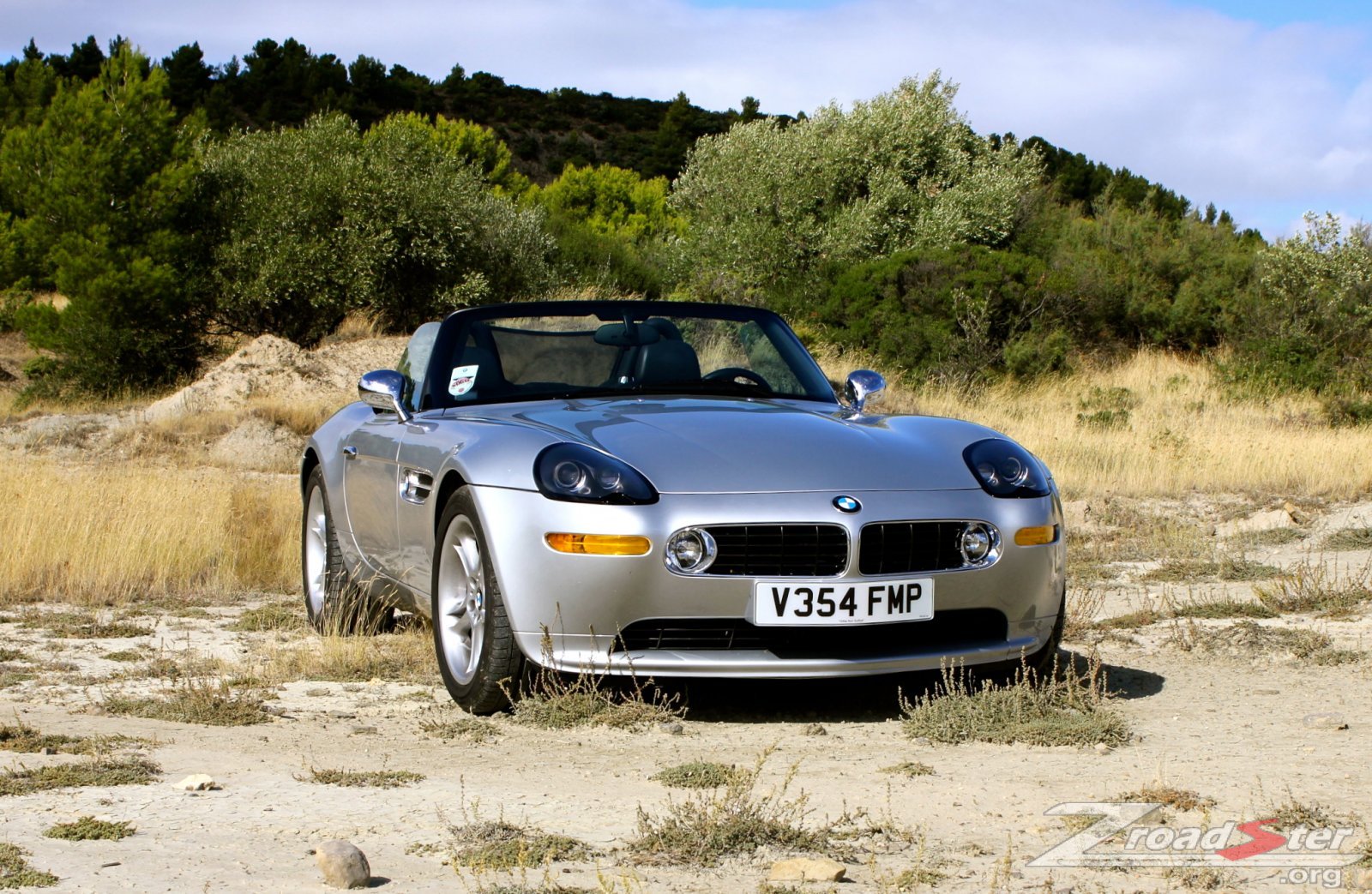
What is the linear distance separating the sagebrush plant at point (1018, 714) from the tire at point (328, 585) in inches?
107

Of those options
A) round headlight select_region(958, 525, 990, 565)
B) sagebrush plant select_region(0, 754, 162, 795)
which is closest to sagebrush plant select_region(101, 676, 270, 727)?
sagebrush plant select_region(0, 754, 162, 795)

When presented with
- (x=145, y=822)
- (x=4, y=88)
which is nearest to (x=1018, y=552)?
(x=145, y=822)

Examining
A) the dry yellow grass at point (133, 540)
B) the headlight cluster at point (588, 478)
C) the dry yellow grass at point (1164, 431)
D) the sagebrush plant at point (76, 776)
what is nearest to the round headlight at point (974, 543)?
the headlight cluster at point (588, 478)

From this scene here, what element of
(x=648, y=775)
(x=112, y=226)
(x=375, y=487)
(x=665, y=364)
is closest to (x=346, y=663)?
(x=375, y=487)

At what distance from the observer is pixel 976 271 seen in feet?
80.4

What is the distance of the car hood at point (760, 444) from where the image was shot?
4660mm

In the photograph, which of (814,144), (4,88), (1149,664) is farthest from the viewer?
(4,88)

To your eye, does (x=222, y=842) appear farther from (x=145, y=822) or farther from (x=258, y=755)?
(x=258, y=755)

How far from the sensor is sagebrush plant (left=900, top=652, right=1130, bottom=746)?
4.52 meters

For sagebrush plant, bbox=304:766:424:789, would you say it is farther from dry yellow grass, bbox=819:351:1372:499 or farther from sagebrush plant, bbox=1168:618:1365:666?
dry yellow grass, bbox=819:351:1372:499

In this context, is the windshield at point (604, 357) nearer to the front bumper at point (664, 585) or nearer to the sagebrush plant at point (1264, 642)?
the front bumper at point (664, 585)

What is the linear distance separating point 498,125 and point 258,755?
73909 millimetres

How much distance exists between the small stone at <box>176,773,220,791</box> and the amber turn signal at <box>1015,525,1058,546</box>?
2568 mm

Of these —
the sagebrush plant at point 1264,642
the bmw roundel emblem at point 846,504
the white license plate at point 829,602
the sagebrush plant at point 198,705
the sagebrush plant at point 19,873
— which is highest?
the bmw roundel emblem at point 846,504
